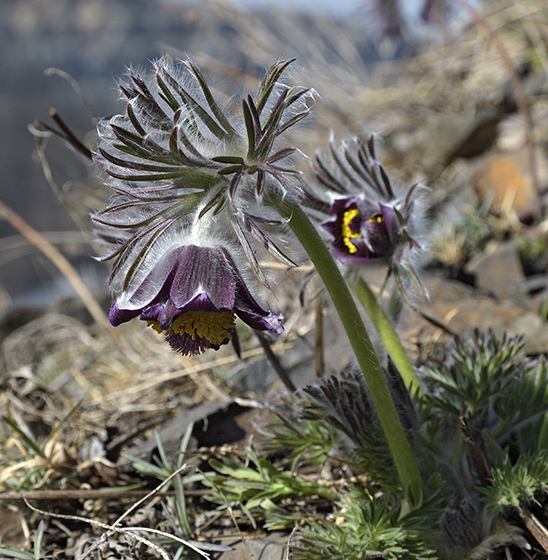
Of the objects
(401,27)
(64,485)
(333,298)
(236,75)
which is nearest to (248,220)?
(333,298)

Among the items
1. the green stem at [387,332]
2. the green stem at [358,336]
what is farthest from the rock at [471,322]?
the green stem at [358,336]

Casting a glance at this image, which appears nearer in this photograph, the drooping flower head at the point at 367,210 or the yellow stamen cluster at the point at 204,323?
the yellow stamen cluster at the point at 204,323

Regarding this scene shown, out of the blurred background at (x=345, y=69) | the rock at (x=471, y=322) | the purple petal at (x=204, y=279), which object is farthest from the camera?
the blurred background at (x=345, y=69)

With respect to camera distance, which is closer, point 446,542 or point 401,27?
point 446,542

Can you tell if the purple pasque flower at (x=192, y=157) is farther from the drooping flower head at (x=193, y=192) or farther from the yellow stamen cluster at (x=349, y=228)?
the yellow stamen cluster at (x=349, y=228)

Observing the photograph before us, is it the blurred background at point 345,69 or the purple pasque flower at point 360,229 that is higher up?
the blurred background at point 345,69

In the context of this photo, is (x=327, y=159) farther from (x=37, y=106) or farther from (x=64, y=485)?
(x=37, y=106)

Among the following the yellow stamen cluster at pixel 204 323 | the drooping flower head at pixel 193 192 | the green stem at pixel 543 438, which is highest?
the drooping flower head at pixel 193 192
